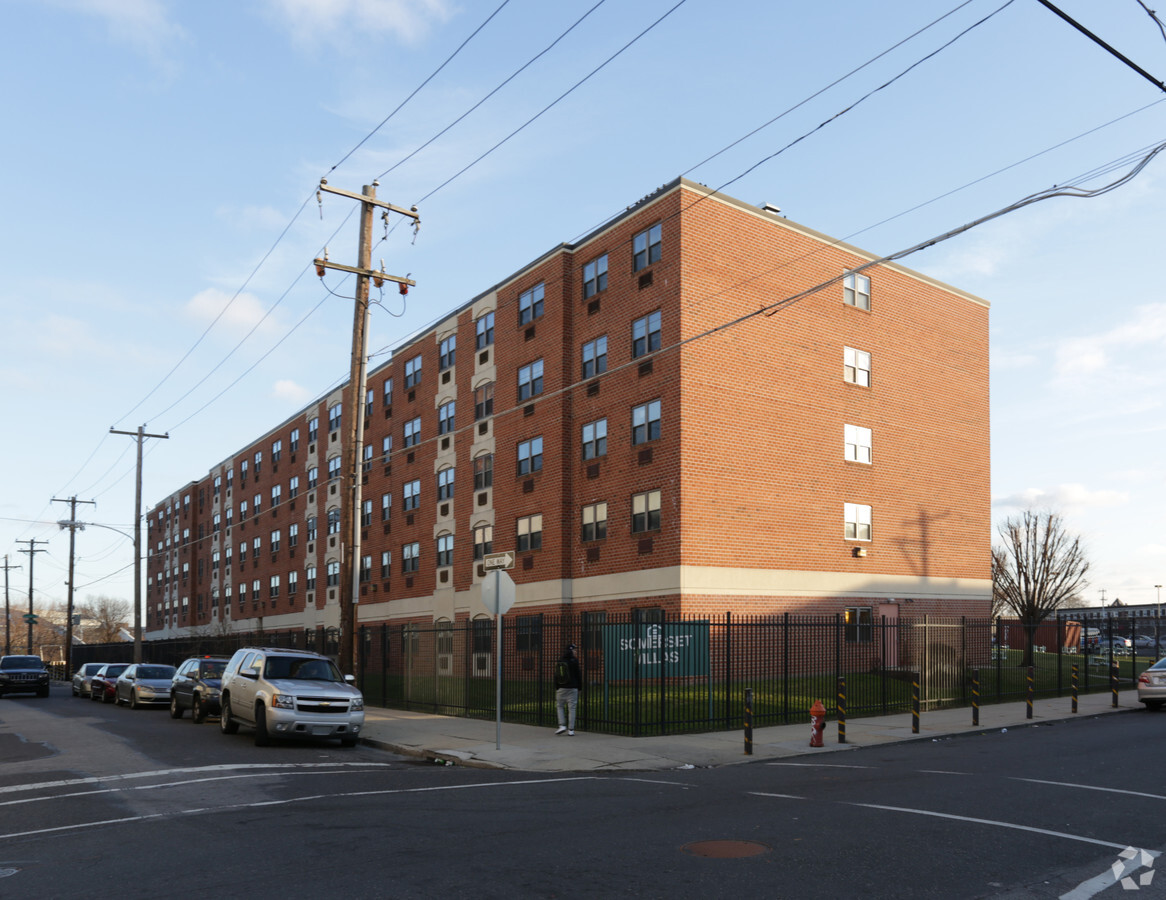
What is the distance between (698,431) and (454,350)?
16.2 m

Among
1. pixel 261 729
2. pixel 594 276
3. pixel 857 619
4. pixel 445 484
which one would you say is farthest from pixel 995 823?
pixel 445 484

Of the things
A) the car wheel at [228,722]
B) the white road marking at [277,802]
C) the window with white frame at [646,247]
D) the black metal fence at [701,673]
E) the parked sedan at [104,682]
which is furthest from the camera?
the parked sedan at [104,682]

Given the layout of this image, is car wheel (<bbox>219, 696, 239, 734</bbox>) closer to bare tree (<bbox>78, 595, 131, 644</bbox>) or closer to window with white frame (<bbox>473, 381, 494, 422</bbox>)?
window with white frame (<bbox>473, 381, 494, 422</bbox>)

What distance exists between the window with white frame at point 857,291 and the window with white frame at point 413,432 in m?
19.8

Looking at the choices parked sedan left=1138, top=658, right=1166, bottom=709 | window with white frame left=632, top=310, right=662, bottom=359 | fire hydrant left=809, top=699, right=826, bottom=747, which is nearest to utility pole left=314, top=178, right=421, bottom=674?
window with white frame left=632, top=310, right=662, bottom=359

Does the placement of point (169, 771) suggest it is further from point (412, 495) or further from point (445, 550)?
point (412, 495)

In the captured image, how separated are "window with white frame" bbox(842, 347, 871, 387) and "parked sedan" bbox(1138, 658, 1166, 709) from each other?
1344cm

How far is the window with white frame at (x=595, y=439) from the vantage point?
34.4 meters

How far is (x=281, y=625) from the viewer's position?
6184cm

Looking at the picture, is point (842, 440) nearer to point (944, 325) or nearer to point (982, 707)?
point (944, 325)

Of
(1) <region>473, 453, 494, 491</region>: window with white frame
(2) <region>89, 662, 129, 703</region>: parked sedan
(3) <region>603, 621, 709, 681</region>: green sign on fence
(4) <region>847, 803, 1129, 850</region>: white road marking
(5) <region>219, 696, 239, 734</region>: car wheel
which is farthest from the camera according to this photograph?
(1) <region>473, 453, 494, 491</region>: window with white frame

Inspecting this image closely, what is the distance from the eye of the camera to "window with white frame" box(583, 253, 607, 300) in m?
35.2

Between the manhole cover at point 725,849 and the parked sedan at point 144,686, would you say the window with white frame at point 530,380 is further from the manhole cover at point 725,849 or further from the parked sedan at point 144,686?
the manhole cover at point 725,849

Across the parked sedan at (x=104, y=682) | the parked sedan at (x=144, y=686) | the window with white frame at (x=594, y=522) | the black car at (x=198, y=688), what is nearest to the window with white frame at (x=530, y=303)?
the window with white frame at (x=594, y=522)
